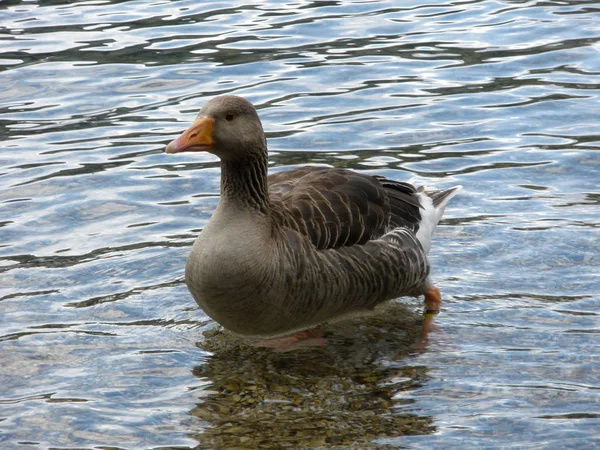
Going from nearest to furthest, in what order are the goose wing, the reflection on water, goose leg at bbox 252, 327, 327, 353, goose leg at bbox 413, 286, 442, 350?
the reflection on water → the goose wing → goose leg at bbox 252, 327, 327, 353 → goose leg at bbox 413, 286, 442, 350

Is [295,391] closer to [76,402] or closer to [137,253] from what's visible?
[76,402]

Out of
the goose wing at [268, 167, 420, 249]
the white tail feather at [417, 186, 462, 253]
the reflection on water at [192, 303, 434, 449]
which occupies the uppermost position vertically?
the goose wing at [268, 167, 420, 249]

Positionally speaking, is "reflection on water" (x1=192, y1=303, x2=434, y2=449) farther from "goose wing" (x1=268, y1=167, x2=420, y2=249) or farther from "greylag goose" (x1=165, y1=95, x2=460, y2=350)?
"goose wing" (x1=268, y1=167, x2=420, y2=249)

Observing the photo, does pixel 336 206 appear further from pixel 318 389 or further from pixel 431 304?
pixel 318 389

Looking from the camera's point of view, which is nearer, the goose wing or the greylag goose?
the greylag goose

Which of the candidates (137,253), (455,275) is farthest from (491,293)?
(137,253)

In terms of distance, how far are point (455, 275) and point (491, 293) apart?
57 centimetres

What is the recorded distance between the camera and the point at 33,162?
494 inches

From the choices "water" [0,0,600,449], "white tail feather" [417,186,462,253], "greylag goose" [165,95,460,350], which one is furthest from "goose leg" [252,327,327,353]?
"white tail feather" [417,186,462,253]

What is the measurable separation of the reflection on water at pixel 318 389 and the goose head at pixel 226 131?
1.67m

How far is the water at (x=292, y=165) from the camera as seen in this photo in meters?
7.49

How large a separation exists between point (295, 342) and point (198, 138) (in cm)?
208

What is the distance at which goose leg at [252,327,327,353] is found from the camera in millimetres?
8797

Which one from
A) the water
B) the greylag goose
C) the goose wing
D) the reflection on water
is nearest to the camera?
the reflection on water
